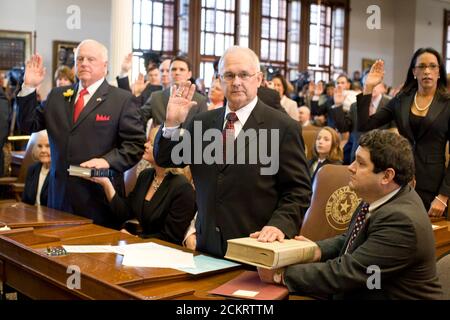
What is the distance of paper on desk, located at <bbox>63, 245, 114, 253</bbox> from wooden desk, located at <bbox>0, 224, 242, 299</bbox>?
55 mm

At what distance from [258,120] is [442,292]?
903 millimetres

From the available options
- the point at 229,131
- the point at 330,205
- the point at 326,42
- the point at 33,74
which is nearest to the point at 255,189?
the point at 229,131

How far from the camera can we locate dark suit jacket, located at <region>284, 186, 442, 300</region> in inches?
73.2

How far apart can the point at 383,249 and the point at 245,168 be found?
684mm

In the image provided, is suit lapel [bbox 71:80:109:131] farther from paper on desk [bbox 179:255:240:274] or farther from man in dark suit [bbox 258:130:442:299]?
man in dark suit [bbox 258:130:442:299]

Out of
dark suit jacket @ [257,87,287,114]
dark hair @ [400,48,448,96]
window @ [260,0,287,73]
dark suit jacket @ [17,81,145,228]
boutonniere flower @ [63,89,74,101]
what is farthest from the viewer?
window @ [260,0,287,73]

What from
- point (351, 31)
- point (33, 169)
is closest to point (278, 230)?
point (33, 169)

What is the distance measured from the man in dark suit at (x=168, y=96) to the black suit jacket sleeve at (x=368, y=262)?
2.84 metres

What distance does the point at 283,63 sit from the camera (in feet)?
51.7

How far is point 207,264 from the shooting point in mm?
2166

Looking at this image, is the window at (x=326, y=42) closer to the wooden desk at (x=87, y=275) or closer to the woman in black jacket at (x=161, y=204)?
the woman in black jacket at (x=161, y=204)

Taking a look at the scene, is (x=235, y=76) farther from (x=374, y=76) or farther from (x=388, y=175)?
(x=374, y=76)

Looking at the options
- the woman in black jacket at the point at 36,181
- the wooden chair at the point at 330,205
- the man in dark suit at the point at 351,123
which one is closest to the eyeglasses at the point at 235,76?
the wooden chair at the point at 330,205

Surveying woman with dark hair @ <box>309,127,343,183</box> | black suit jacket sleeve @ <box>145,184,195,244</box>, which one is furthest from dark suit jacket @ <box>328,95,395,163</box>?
black suit jacket sleeve @ <box>145,184,195,244</box>
